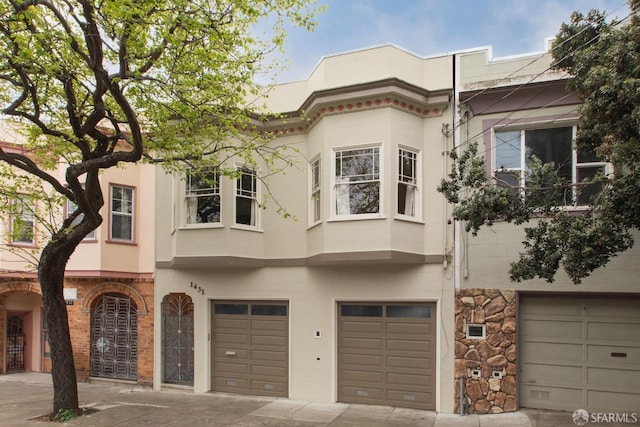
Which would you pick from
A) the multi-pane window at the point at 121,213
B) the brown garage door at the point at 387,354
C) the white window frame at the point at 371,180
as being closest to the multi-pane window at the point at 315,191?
the white window frame at the point at 371,180

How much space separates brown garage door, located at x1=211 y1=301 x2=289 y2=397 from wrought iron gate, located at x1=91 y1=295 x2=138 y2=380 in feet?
8.71

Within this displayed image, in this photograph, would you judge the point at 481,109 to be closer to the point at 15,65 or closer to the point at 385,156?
the point at 385,156

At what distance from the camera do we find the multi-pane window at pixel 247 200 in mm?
11812

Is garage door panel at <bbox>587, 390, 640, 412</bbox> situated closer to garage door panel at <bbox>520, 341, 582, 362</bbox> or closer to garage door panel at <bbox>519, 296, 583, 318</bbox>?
garage door panel at <bbox>520, 341, 582, 362</bbox>

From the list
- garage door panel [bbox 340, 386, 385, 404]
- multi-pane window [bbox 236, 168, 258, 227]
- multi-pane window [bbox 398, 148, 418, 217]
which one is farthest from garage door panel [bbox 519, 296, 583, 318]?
multi-pane window [bbox 236, 168, 258, 227]

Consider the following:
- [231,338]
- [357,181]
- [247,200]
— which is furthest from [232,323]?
[357,181]

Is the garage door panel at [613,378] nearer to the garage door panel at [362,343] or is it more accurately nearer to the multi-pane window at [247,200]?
the garage door panel at [362,343]

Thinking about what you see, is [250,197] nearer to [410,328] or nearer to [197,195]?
[197,195]

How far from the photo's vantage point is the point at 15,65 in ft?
26.7

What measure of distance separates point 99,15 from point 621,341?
10.5 m

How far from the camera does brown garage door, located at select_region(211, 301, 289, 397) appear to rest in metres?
11.5

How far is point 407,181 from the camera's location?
10.6 m

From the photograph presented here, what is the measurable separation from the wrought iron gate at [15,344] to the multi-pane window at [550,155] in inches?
572

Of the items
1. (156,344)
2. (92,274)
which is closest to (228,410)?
(156,344)
